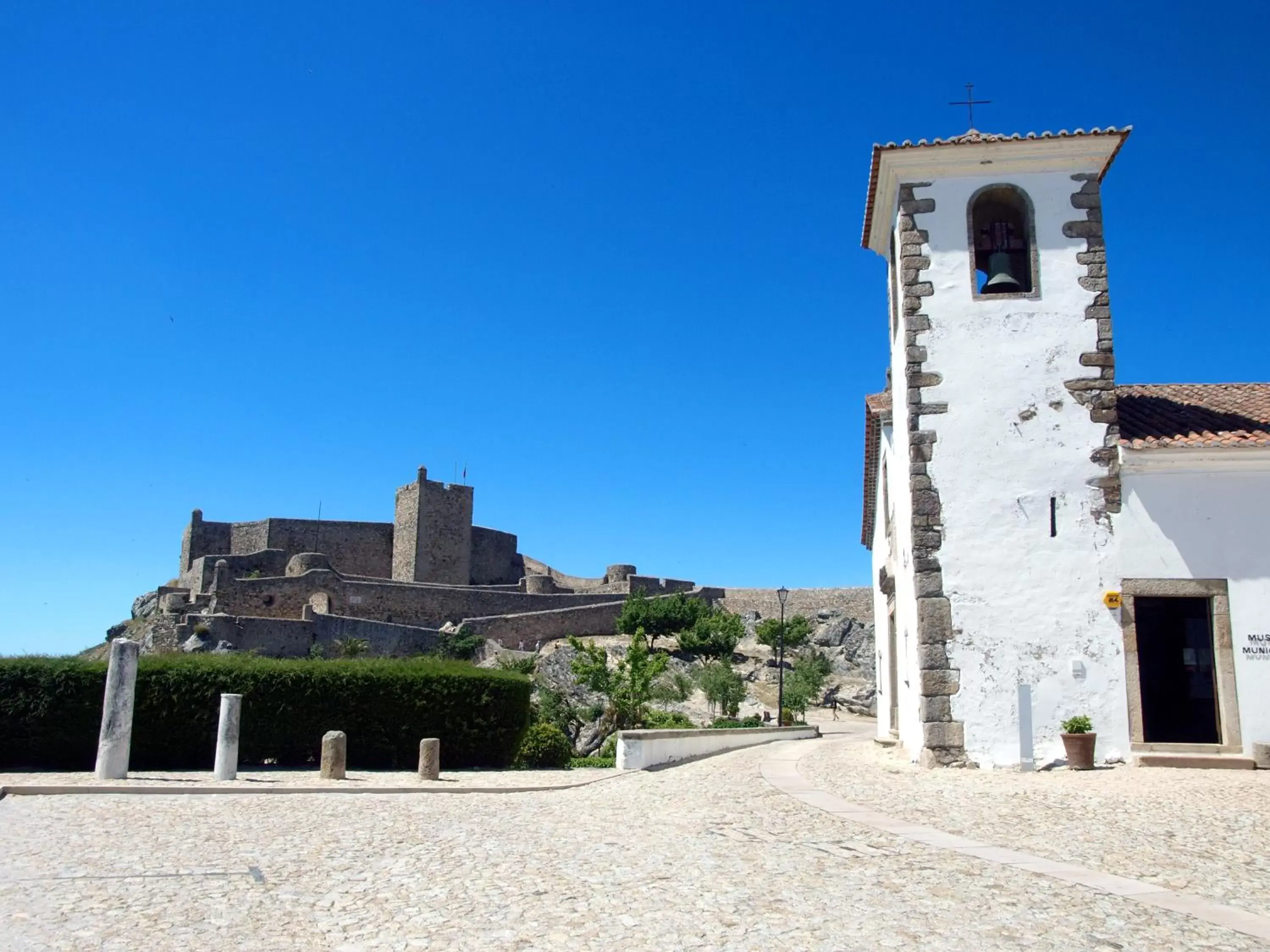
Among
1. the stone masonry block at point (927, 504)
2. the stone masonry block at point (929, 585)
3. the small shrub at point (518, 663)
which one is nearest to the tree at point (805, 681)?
the small shrub at point (518, 663)

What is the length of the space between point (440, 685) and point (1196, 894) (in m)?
12.7

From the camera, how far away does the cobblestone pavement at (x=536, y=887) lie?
16.9ft

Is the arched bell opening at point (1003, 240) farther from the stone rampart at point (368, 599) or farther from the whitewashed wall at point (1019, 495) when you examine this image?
the stone rampart at point (368, 599)

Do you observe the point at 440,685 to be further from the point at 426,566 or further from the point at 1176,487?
the point at 426,566

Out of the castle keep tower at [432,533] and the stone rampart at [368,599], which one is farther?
the castle keep tower at [432,533]

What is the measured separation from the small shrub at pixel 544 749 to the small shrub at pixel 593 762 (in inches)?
5.3

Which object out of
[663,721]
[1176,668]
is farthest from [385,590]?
[1176,668]

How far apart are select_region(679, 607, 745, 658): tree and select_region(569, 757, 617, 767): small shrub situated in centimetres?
2046

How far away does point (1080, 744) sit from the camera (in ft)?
38.2

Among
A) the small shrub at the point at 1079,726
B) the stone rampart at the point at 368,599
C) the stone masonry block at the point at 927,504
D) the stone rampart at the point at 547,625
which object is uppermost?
the stone rampart at the point at 368,599

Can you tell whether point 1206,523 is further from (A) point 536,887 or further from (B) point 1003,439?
(A) point 536,887

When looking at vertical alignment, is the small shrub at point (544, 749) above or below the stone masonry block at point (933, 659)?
below

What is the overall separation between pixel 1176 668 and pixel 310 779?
12.5 m

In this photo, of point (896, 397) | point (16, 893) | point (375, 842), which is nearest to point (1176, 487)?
point (896, 397)
